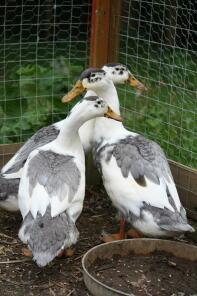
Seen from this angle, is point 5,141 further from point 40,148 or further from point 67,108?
point 40,148

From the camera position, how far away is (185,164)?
5723 millimetres

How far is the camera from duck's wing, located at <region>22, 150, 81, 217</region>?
14.5 feet

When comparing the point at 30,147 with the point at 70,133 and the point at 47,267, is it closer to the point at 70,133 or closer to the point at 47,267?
the point at 70,133

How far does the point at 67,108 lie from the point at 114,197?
1731 mm

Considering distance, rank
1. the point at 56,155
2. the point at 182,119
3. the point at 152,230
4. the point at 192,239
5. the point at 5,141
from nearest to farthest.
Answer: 1. the point at 152,230
2. the point at 56,155
3. the point at 192,239
4. the point at 182,119
5. the point at 5,141

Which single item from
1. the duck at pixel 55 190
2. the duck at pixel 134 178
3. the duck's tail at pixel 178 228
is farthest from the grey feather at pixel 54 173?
the duck's tail at pixel 178 228

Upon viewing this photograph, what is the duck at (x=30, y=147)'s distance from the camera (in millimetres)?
5027

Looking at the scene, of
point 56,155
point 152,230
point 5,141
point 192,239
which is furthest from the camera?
point 5,141

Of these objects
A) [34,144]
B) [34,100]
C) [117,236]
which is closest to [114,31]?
[34,100]

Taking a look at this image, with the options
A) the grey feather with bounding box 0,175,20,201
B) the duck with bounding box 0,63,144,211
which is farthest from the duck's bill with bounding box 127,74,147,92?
the grey feather with bounding box 0,175,20,201

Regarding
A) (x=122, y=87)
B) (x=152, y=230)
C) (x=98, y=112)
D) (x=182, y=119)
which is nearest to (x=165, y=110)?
(x=182, y=119)

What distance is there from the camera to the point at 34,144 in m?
5.33

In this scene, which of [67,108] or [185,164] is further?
[67,108]

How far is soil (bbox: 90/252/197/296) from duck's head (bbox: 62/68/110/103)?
1.45m
